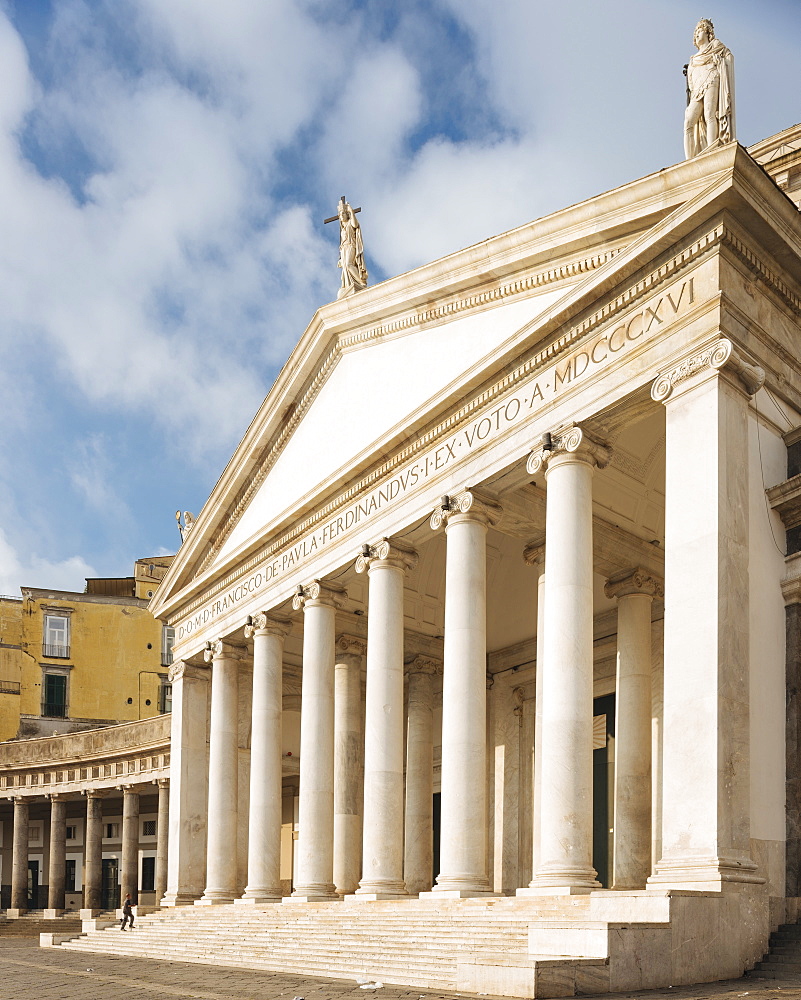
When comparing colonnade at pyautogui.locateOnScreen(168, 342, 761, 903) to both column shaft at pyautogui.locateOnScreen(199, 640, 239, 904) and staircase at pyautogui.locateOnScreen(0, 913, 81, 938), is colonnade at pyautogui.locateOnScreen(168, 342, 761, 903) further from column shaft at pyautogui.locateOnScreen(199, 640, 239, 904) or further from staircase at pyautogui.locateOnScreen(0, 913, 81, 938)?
staircase at pyautogui.locateOnScreen(0, 913, 81, 938)

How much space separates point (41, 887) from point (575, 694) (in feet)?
134

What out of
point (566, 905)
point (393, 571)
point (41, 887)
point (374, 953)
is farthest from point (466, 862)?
point (41, 887)

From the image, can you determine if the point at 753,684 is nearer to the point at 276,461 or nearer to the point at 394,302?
the point at 394,302

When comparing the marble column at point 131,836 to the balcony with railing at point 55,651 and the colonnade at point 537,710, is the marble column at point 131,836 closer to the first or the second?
the colonnade at point 537,710

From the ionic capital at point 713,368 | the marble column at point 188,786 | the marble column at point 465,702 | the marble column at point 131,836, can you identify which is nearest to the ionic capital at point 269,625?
the marble column at point 188,786

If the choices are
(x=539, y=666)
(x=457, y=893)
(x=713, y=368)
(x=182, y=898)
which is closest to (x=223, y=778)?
(x=182, y=898)

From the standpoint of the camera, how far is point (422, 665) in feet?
104

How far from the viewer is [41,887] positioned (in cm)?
5219

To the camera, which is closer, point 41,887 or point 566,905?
point 566,905

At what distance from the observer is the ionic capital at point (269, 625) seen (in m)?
29.7

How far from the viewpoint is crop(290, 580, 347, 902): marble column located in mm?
26203

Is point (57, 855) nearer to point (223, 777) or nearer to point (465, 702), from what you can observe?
point (223, 777)

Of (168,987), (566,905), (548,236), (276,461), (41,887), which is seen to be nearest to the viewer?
(566,905)

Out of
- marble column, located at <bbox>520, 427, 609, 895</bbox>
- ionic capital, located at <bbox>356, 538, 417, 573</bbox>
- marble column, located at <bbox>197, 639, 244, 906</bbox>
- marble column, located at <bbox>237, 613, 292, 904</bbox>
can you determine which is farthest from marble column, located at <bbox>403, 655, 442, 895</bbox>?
marble column, located at <bbox>520, 427, 609, 895</bbox>
